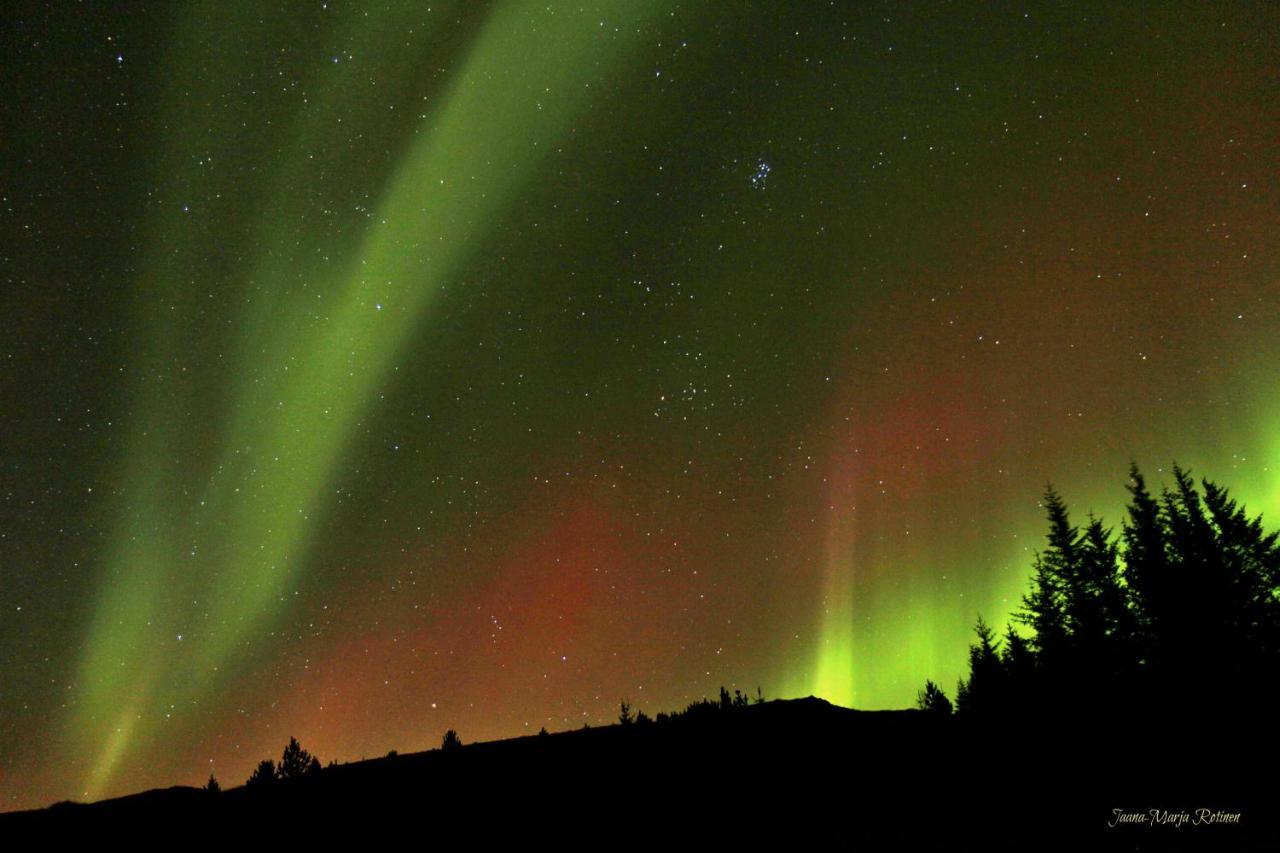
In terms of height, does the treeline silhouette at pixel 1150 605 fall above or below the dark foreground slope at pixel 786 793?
above

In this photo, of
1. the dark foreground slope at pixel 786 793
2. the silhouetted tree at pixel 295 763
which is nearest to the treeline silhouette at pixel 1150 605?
the dark foreground slope at pixel 786 793

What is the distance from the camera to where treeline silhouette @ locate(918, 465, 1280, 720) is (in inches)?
856

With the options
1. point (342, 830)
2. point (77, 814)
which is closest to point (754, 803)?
point (342, 830)

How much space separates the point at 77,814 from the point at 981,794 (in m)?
11.8

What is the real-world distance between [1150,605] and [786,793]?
23.1 m

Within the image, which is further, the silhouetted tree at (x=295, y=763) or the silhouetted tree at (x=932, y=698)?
the silhouetted tree at (x=932, y=698)

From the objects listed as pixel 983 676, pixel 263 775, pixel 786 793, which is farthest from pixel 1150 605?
pixel 263 775

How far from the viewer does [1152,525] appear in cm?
2616

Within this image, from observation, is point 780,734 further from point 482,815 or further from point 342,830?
point 342,830

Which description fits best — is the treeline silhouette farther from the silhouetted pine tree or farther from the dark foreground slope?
the dark foreground slope

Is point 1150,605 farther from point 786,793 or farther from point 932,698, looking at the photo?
point 786,793

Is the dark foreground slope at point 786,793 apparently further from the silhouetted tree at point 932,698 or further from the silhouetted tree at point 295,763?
the silhouetted tree at point 932,698

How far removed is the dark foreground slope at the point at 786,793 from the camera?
7.36 metres

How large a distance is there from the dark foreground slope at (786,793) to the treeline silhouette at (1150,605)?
8.51 m
